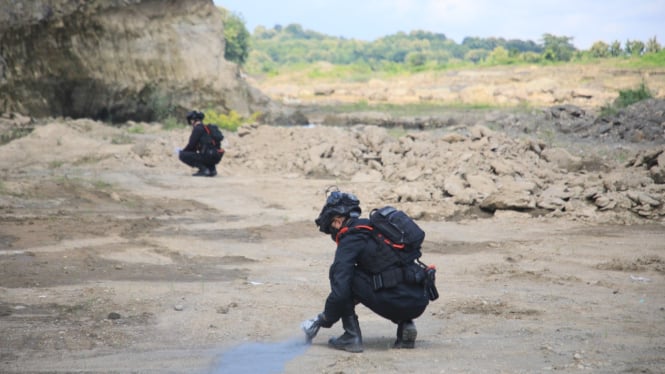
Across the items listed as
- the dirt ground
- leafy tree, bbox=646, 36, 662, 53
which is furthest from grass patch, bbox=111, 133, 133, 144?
leafy tree, bbox=646, 36, 662, 53

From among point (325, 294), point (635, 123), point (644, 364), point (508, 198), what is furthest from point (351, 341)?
point (635, 123)

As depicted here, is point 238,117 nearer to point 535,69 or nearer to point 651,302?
point 651,302

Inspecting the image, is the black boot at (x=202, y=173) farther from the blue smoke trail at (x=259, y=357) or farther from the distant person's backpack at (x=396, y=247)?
the distant person's backpack at (x=396, y=247)

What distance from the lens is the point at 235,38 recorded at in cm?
7862

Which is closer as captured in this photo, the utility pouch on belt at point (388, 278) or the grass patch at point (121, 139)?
the utility pouch on belt at point (388, 278)

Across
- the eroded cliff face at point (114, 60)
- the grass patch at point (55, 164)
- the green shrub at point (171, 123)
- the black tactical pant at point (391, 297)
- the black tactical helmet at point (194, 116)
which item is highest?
the eroded cliff face at point (114, 60)

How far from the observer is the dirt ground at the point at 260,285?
662 centimetres

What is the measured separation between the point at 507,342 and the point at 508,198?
27.2 feet

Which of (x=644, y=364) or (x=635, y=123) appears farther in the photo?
(x=635, y=123)

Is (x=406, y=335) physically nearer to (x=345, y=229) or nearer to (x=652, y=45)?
(x=345, y=229)

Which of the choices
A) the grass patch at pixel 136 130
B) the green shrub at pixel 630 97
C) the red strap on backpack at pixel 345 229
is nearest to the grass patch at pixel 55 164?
the grass patch at pixel 136 130

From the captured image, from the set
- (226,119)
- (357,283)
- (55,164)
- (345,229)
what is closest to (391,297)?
(357,283)

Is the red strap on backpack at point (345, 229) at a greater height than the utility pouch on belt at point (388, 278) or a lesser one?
greater

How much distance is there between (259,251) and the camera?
1238cm
